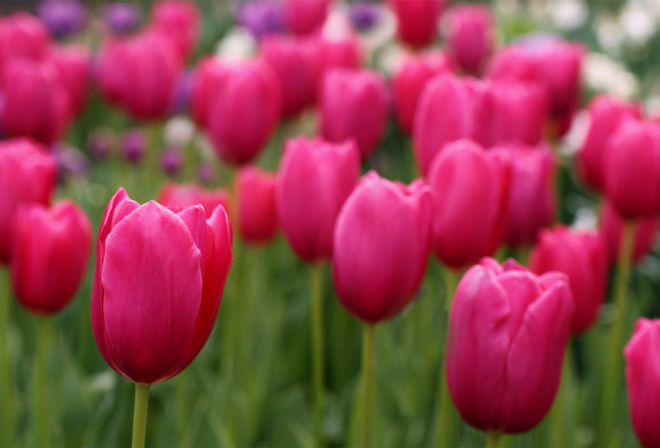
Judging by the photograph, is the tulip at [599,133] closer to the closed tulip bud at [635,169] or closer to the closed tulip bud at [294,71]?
the closed tulip bud at [635,169]

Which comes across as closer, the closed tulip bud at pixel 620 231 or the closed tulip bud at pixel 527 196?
the closed tulip bud at pixel 527 196

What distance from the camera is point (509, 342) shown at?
0.65 m

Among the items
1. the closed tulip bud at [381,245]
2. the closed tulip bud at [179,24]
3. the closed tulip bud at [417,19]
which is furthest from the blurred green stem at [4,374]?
the closed tulip bud at [179,24]

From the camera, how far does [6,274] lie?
3.63ft

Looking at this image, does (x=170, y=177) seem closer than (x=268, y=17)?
Yes

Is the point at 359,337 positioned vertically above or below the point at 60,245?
below

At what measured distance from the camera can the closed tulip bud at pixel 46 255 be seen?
91cm

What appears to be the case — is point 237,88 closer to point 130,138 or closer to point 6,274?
point 6,274

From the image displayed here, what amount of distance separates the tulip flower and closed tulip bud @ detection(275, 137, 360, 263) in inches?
14.1

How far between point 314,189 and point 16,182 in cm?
37

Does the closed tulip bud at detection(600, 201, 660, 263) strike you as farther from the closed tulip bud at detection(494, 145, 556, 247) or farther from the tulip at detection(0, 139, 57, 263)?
the tulip at detection(0, 139, 57, 263)

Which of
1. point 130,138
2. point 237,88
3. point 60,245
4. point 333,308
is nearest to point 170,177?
point 130,138

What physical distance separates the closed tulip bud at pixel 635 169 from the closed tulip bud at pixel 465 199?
225 millimetres

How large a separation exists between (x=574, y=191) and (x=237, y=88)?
1.37 m
